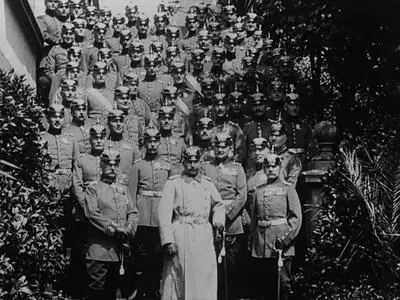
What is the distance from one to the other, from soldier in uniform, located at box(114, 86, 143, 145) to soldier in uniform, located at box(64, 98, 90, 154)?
0.50m

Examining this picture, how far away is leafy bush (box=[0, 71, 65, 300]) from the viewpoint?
7.23 meters

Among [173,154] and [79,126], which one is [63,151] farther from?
[173,154]

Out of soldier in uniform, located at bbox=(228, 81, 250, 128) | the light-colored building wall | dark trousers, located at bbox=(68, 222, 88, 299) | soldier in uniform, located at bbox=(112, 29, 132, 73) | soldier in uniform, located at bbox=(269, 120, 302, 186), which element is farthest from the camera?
soldier in uniform, located at bbox=(112, 29, 132, 73)

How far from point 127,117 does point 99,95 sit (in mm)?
810

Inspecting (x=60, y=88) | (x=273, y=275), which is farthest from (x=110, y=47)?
(x=273, y=275)

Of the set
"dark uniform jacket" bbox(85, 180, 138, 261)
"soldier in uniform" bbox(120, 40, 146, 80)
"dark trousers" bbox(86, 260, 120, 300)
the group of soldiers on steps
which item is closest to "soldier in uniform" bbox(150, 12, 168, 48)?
the group of soldiers on steps

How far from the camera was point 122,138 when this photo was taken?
11602 millimetres

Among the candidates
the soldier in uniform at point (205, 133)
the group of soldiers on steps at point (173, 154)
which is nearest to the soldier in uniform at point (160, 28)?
the group of soldiers on steps at point (173, 154)

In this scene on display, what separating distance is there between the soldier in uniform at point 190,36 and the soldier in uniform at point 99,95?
262 cm

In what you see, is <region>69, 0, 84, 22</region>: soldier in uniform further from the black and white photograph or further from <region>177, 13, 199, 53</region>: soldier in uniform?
<region>177, 13, 199, 53</region>: soldier in uniform

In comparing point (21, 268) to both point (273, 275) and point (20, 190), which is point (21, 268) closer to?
point (20, 190)

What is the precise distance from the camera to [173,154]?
38.3 feet

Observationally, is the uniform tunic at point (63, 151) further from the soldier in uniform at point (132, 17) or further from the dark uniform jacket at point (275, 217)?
the soldier in uniform at point (132, 17)

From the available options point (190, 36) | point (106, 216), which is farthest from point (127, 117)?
point (190, 36)
